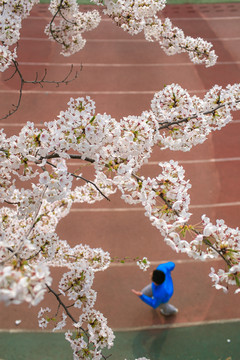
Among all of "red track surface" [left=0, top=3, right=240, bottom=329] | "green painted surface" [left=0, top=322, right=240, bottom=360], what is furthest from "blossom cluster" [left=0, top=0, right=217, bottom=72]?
"green painted surface" [left=0, top=322, right=240, bottom=360]

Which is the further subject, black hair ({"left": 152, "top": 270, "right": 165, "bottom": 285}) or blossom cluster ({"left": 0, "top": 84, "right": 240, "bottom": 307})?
black hair ({"left": 152, "top": 270, "right": 165, "bottom": 285})

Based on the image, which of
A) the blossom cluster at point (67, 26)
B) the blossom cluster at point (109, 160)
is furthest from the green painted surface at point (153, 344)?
the blossom cluster at point (67, 26)

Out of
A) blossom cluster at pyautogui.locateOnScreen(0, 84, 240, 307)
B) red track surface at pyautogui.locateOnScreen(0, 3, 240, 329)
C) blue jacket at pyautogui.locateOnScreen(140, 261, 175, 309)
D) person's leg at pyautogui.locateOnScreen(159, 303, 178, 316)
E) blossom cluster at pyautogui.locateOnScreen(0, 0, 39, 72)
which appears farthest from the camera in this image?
red track surface at pyautogui.locateOnScreen(0, 3, 240, 329)

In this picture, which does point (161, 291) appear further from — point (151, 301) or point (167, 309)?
point (167, 309)

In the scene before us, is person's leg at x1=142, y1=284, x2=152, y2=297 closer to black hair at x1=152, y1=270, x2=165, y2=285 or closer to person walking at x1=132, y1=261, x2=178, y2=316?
person walking at x1=132, y1=261, x2=178, y2=316

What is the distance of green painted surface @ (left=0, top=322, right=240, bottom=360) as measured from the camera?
518 cm

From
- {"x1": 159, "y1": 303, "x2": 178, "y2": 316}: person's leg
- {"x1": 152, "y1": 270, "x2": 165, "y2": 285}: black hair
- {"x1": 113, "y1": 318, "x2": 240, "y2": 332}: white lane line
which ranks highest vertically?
{"x1": 152, "y1": 270, "x2": 165, "y2": 285}: black hair

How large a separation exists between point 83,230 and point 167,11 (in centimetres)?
869

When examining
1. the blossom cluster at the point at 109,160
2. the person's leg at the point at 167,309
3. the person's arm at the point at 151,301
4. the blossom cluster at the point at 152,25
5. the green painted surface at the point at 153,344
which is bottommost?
the green painted surface at the point at 153,344

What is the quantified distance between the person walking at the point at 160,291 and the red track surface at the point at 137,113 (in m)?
0.32

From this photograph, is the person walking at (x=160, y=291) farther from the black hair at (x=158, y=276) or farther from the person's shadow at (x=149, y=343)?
the person's shadow at (x=149, y=343)

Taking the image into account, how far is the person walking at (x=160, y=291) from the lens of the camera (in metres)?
4.96

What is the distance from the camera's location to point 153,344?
5.30m

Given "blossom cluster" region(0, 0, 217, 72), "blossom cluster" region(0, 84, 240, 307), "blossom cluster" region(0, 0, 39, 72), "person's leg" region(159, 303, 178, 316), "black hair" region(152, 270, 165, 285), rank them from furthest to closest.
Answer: "person's leg" region(159, 303, 178, 316) < "black hair" region(152, 270, 165, 285) < "blossom cluster" region(0, 0, 217, 72) < "blossom cluster" region(0, 0, 39, 72) < "blossom cluster" region(0, 84, 240, 307)
